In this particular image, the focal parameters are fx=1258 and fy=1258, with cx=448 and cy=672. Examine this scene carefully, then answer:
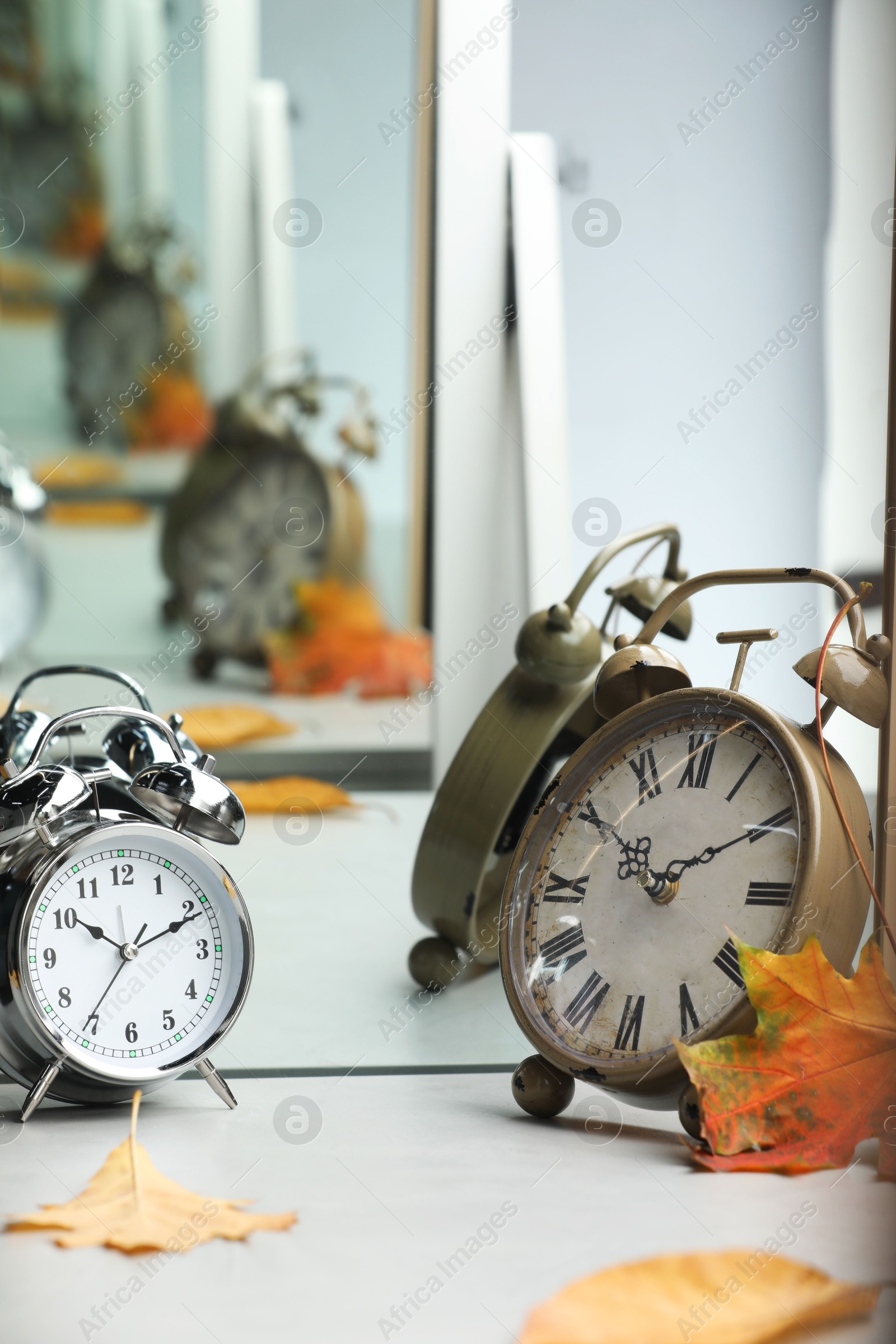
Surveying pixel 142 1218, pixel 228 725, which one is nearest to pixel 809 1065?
pixel 142 1218

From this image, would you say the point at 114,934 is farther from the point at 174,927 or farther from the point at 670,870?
the point at 670,870

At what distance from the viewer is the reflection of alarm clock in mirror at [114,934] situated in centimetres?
98

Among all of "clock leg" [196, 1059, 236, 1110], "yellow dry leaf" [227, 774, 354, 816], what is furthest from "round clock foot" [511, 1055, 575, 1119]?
"yellow dry leaf" [227, 774, 354, 816]

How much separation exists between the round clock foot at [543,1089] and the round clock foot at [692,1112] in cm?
12

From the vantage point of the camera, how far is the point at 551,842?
1067 millimetres

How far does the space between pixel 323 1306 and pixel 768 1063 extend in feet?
1.14

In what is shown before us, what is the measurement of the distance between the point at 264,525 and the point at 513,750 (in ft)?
5.13

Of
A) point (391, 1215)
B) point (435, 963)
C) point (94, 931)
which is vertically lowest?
point (435, 963)

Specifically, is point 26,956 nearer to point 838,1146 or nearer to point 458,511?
point 838,1146

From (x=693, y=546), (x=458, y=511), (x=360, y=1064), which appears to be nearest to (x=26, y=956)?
(x=360, y=1064)

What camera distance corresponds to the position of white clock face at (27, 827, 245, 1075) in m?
0.98

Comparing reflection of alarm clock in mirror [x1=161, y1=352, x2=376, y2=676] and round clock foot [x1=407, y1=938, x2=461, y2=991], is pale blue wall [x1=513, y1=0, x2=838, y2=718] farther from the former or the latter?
reflection of alarm clock in mirror [x1=161, y1=352, x2=376, y2=676]

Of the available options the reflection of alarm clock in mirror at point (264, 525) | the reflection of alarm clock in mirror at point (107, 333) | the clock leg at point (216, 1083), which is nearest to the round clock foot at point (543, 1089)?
the clock leg at point (216, 1083)

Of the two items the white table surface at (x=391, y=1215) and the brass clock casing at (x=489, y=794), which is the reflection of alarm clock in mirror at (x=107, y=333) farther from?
the white table surface at (x=391, y=1215)
